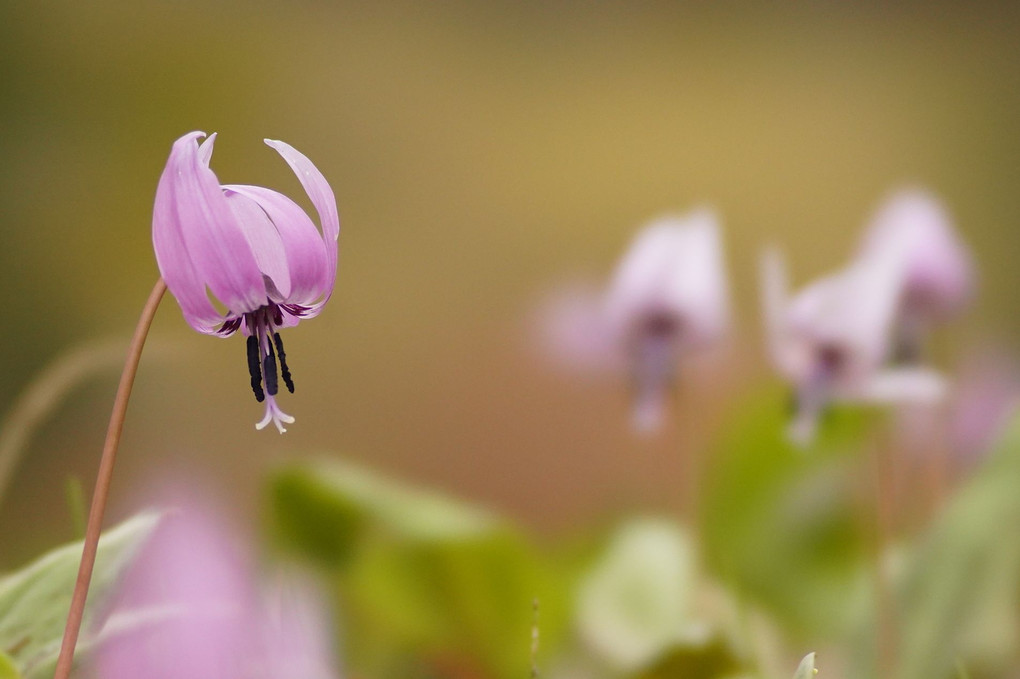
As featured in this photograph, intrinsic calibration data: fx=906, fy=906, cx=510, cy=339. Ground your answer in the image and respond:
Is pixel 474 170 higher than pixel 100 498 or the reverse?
higher

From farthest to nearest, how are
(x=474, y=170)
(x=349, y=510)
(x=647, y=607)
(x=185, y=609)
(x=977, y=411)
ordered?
(x=474, y=170) → (x=977, y=411) → (x=647, y=607) → (x=349, y=510) → (x=185, y=609)

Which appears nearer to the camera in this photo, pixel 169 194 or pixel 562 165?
pixel 169 194

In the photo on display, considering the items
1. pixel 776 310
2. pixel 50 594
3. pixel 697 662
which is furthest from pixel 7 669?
pixel 776 310

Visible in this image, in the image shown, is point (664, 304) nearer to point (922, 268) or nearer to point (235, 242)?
point (922, 268)

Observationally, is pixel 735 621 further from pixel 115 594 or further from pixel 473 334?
pixel 473 334

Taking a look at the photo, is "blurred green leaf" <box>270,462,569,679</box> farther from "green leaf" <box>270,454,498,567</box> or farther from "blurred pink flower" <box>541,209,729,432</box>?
"blurred pink flower" <box>541,209,729,432</box>

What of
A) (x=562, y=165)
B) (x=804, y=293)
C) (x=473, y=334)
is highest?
(x=562, y=165)

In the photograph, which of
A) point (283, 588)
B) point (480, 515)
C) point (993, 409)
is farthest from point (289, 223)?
point (993, 409)
